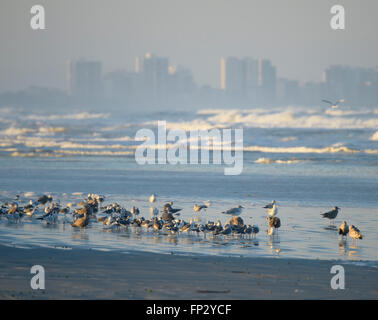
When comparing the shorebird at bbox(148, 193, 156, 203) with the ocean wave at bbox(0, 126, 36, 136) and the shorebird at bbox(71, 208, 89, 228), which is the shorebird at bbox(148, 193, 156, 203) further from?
the ocean wave at bbox(0, 126, 36, 136)

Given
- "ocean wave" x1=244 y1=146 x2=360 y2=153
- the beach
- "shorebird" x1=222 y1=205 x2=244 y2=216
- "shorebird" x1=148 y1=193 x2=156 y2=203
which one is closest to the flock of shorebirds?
"shorebird" x1=222 y1=205 x2=244 y2=216

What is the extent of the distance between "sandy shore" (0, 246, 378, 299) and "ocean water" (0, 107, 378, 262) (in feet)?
2.39

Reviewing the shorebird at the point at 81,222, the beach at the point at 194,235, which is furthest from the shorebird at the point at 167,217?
the shorebird at the point at 81,222

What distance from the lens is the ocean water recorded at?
11758 mm

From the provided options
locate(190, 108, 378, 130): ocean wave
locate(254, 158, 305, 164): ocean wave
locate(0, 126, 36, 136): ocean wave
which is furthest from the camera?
locate(190, 108, 378, 130): ocean wave

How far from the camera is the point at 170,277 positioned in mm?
9133

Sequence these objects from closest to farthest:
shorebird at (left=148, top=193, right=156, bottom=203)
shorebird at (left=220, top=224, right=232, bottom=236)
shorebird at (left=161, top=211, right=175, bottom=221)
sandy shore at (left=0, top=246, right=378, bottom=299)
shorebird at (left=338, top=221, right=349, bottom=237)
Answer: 1. sandy shore at (left=0, top=246, right=378, bottom=299)
2. shorebird at (left=338, top=221, right=349, bottom=237)
3. shorebird at (left=220, top=224, right=232, bottom=236)
4. shorebird at (left=161, top=211, right=175, bottom=221)
5. shorebird at (left=148, top=193, right=156, bottom=203)

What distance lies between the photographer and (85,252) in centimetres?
1081

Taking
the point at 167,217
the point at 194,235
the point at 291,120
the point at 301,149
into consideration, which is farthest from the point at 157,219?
the point at 291,120

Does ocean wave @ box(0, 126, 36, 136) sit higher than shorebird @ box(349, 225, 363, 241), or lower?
higher

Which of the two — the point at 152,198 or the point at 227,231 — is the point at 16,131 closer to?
the point at 152,198

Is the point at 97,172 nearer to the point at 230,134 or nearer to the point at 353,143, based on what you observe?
the point at 353,143
